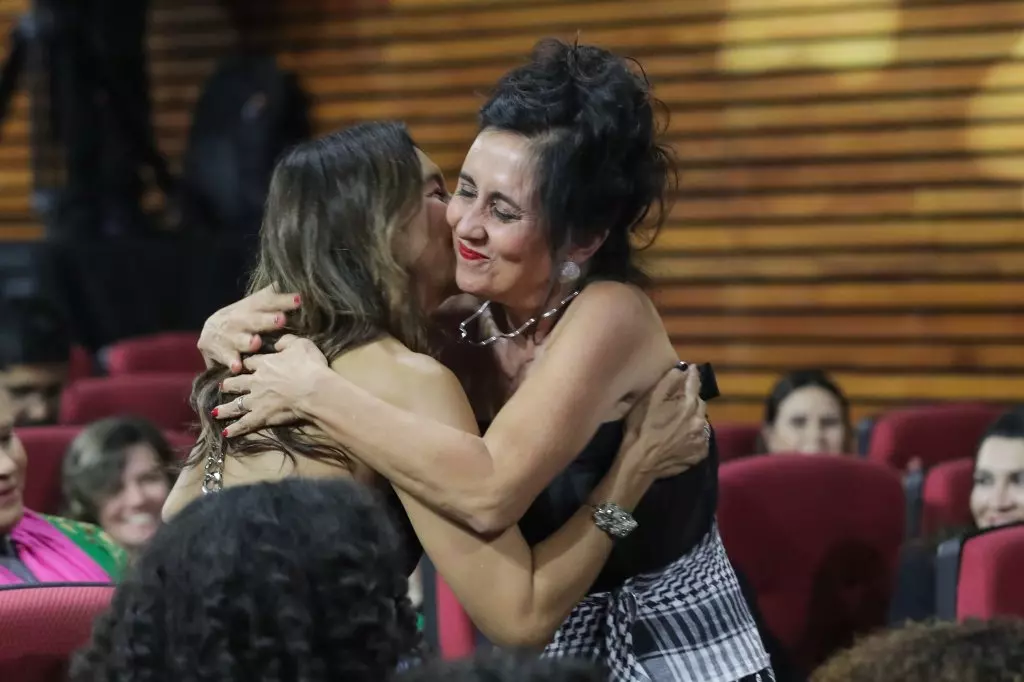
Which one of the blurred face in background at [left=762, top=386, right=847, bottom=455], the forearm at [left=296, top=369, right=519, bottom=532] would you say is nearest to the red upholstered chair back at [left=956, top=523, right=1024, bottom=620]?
the forearm at [left=296, top=369, right=519, bottom=532]

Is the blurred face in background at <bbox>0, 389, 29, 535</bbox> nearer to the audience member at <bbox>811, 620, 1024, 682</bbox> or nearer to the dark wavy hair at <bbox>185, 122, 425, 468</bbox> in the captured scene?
the dark wavy hair at <bbox>185, 122, 425, 468</bbox>

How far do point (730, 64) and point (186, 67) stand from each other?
2.99 m

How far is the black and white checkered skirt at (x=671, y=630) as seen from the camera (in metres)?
1.84

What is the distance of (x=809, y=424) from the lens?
457cm

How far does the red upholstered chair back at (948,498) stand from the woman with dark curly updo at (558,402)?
6.46ft

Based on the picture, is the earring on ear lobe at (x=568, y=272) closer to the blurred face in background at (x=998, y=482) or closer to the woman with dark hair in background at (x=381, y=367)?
the woman with dark hair in background at (x=381, y=367)

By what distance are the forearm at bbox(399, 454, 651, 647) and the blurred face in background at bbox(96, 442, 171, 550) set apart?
5.16ft

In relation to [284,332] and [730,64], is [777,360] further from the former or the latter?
[284,332]

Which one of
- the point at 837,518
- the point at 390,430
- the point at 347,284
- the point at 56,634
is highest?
the point at 347,284

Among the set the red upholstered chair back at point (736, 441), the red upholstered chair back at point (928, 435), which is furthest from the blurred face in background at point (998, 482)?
the red upholstered chair back at point (736, 441)

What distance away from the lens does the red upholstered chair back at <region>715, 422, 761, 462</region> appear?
433cm

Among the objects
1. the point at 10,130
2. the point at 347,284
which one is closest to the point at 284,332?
the point at 347,284

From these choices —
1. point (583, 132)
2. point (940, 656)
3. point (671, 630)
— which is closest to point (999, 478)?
point (671, 630)

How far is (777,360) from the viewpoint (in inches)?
250
